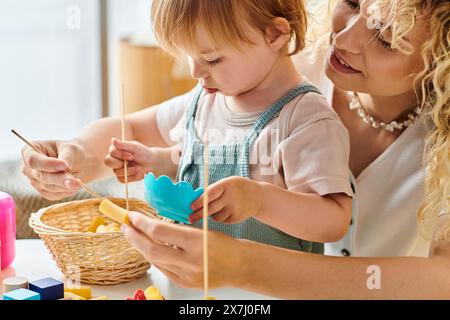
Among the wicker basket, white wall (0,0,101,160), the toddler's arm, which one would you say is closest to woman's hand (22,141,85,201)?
the wicker basket

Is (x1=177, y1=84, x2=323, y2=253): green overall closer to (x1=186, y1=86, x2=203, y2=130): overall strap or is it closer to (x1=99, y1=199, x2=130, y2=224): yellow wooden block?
(x1=186, y1=86, x2=203, y2=130): overall strap

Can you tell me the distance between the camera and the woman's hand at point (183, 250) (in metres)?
0.71

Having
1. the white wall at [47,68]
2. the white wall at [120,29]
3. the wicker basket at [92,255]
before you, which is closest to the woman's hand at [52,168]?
the wicker basket at [92,255]

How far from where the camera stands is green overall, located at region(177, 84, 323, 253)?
92 centimetres

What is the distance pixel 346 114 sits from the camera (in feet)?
3.61

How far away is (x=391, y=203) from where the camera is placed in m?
1.04

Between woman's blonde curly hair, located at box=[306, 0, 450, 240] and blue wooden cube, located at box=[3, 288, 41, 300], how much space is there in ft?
1.64

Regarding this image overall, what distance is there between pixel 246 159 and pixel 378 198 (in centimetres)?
25

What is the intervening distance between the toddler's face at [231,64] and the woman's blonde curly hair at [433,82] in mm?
155

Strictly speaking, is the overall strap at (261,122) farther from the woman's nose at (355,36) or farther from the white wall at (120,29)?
the white wall at (120,29)

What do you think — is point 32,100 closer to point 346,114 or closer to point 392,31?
point 346,114

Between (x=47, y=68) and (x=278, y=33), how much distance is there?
152 centimetres
